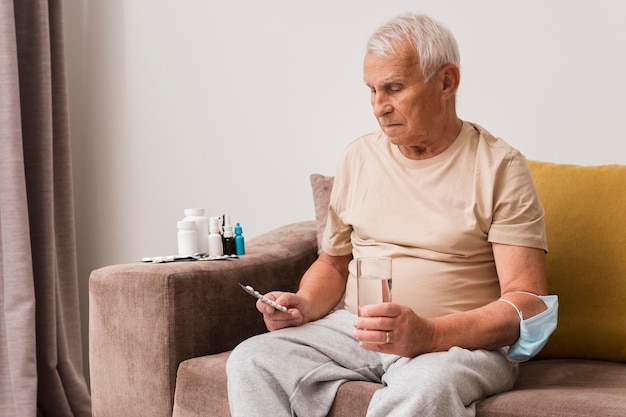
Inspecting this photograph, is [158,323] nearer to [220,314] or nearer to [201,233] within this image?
[220,314]

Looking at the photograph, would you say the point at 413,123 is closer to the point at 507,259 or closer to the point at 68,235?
the point at 507,259

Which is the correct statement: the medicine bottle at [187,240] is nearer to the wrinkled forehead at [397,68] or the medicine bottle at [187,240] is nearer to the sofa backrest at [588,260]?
the wrinkled forehead at [397,68]

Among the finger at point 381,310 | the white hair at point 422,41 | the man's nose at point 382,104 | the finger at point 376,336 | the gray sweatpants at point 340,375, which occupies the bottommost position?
the gray sweatpants at point 340,375

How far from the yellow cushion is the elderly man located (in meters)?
0.25

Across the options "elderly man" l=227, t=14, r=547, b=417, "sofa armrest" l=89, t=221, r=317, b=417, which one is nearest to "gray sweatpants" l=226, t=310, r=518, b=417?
"elderly man" l=227, t=14, r=547, b=417

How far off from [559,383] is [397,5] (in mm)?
1321

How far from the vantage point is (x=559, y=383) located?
5.37 feet

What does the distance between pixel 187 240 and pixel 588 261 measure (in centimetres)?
100

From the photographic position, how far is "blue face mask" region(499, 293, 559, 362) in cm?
155

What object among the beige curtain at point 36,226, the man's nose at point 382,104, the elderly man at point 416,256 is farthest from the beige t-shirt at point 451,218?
the beige curtain at point 36,226

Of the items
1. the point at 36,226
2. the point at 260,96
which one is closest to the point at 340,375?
the point at 260,96

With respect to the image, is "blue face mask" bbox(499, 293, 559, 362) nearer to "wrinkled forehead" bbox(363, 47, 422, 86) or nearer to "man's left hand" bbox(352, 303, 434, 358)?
"man's left hand" bbox(352, 303, 434, 358)

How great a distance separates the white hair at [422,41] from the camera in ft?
5.64

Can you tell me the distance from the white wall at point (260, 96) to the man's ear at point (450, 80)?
611 mm
